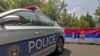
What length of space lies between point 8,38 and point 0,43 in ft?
0.80

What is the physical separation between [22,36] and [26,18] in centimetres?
83

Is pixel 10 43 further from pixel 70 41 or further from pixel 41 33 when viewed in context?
pixel 70 41

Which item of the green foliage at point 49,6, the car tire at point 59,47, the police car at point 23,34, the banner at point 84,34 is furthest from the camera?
the green foliage at point 49,6

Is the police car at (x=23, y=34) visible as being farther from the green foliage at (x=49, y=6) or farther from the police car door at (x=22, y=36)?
the green foliage at (x=49, y=6)

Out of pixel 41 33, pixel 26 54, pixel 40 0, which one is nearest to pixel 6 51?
pixel 26 54

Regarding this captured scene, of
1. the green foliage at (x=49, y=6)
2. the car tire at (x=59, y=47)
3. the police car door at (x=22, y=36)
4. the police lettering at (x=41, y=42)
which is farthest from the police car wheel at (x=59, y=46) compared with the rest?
the green foliage at (x=49, y=6)

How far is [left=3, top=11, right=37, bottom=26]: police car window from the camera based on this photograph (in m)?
4.55

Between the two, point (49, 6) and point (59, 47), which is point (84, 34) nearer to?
point (59, 47)

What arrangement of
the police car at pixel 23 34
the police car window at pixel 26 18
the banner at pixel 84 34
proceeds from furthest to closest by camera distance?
the banner at pixel 84 34 → the police car window at pixel 26 18 → the police car at pixel 23 34

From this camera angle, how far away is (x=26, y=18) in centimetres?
485

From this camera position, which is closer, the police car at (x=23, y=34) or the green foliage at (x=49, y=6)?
the police car at (x=23, y=34)

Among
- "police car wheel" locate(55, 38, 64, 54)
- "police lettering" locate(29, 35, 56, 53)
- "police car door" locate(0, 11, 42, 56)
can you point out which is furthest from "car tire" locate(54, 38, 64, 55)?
"police car door" locate(0, 11, 42, 56)

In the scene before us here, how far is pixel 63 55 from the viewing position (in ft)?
24.4

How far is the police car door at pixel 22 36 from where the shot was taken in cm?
369
